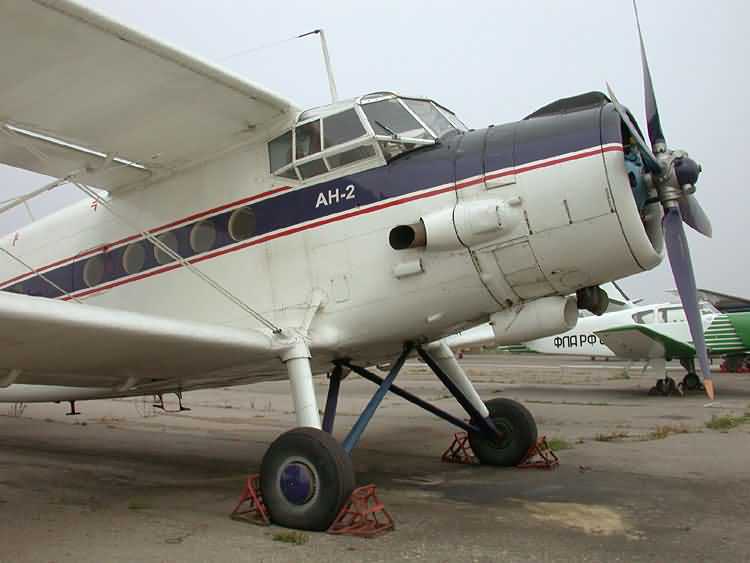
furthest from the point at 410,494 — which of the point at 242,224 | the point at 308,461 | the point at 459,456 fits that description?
the point at 242,224

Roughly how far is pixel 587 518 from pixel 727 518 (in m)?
1.10

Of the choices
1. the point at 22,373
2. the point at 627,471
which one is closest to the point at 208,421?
the point at 22,373

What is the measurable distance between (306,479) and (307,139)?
10.5ft

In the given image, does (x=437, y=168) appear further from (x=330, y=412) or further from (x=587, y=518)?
(x=587, y=518)

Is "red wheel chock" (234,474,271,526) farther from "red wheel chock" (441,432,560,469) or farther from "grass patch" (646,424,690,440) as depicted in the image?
"grass patch" (646,424,690,440)

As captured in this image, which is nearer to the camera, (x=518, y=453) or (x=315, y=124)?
(x=315, y=124)

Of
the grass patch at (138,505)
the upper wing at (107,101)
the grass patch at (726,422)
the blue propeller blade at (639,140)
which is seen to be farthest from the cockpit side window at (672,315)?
the grass patch at (138,505)

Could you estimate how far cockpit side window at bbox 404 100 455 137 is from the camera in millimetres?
6340

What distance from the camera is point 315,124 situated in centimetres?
646

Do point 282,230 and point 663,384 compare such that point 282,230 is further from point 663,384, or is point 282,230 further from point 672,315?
point 672,315

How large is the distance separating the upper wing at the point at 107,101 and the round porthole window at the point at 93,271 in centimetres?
87

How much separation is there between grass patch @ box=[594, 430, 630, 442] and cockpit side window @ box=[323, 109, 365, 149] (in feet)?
21.4

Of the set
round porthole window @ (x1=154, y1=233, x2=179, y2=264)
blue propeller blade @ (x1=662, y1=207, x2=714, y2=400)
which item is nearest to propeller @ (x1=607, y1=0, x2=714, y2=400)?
blue propeller blade @ (x1=662, y1=207, x2=714, y2=400)

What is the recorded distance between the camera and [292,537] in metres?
4.82
